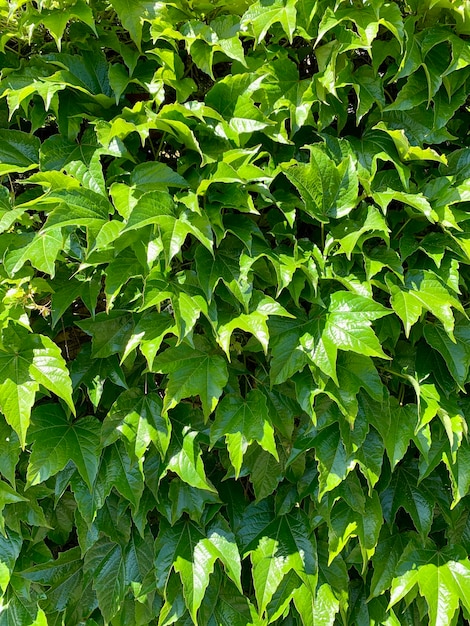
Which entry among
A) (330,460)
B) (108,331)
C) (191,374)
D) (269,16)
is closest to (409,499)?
(330,460)

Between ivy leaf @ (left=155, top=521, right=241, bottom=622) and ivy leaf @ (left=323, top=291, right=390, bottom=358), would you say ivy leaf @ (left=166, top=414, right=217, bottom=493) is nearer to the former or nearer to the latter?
ivy leaf @ (left=155, top=521, right=241, bottom=622)

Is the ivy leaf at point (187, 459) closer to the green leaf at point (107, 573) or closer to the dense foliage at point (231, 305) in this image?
the dense foliage at point (231, 305)

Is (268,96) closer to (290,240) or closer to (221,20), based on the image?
(221,20)

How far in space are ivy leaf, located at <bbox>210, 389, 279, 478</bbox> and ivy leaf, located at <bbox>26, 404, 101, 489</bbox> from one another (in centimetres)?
32

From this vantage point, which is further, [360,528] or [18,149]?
[360,528]

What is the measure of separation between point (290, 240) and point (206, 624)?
3.65 ft

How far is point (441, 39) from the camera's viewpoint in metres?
1.47

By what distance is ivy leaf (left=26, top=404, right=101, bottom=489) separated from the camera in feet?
4.85

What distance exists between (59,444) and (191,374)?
388 mm

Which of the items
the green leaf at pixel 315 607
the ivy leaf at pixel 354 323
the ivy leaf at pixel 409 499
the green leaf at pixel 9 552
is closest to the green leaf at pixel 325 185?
the ivy leaf at pixel 354 323

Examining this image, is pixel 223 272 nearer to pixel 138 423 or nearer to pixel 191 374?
pixel 191 374

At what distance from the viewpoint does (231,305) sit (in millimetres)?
1486

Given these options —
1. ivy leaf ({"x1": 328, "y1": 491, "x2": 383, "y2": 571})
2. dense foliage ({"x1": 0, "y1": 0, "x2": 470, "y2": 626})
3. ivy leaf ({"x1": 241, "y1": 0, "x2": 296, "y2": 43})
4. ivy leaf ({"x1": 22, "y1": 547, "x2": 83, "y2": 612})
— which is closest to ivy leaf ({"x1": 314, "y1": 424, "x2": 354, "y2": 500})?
dense foliage ({"x1": 0, "y1": 0, "x2": 470, "y2": 626})

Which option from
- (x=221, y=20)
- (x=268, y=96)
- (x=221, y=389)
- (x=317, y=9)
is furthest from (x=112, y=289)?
(x=317, y=9)
